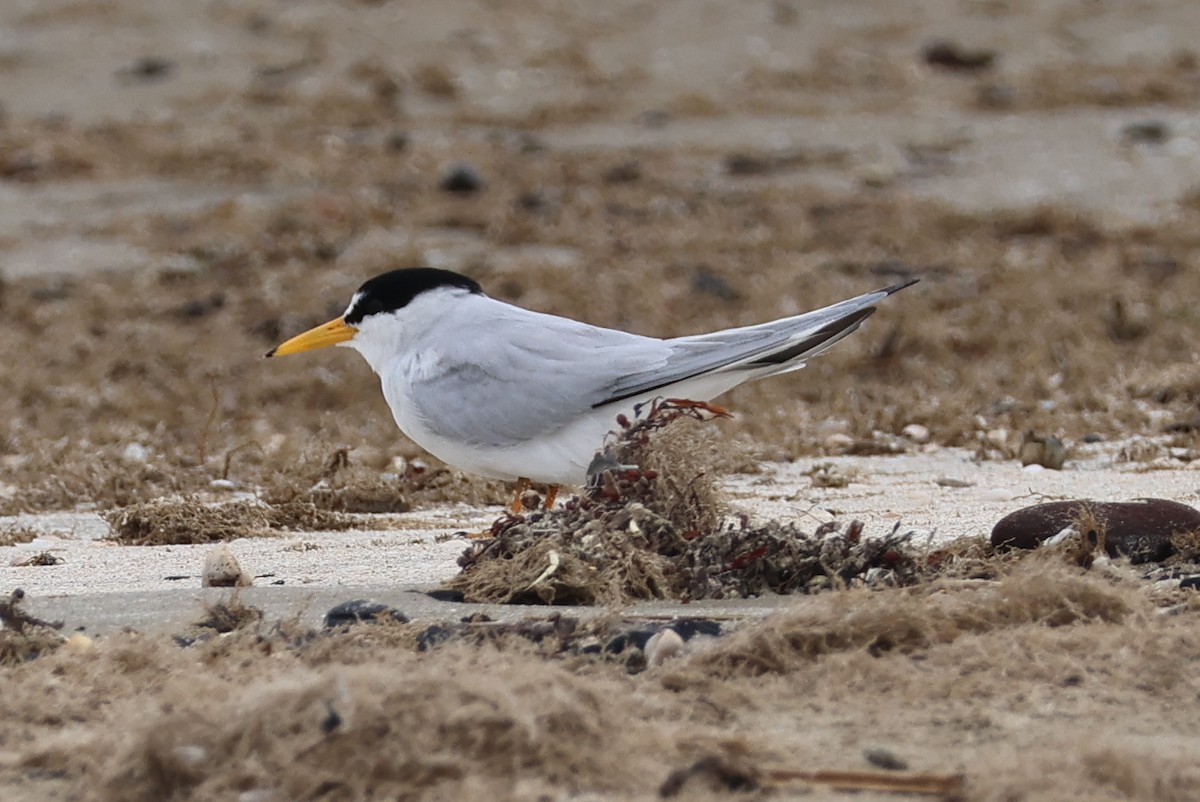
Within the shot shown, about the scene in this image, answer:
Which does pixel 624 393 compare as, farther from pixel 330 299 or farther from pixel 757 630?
pixel 330 299

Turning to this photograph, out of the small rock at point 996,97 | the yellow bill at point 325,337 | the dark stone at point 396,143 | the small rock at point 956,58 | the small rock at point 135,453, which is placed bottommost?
the small rock at point 135,453

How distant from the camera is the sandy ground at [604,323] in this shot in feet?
8.45

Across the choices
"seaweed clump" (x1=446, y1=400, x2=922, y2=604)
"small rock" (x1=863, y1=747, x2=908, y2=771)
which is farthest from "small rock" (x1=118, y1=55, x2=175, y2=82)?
"small rock" (x1=863, y1=747, x2=908, y2=771)

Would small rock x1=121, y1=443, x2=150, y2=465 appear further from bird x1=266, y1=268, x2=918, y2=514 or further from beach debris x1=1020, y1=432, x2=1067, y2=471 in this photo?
beach debris x1=1020, y1=432, x2=1067, y2=471

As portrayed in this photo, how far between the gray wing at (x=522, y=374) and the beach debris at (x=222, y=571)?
0.89m

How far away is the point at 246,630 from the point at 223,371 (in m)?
5.03

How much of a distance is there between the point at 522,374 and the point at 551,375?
83mm

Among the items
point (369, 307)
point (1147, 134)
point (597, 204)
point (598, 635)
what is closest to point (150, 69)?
point (597, 204)

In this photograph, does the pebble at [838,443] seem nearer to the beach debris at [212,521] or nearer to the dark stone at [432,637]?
the beach debris at [212,521]

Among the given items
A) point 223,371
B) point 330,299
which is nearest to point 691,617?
point 223,371

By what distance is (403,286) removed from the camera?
16.2ft

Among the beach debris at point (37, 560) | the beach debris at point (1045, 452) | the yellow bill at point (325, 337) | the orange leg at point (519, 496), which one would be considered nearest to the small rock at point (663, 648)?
the orange leg at point (519, 496)

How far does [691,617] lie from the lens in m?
3.29

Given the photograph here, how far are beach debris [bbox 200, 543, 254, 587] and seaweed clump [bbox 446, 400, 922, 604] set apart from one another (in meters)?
0.49
